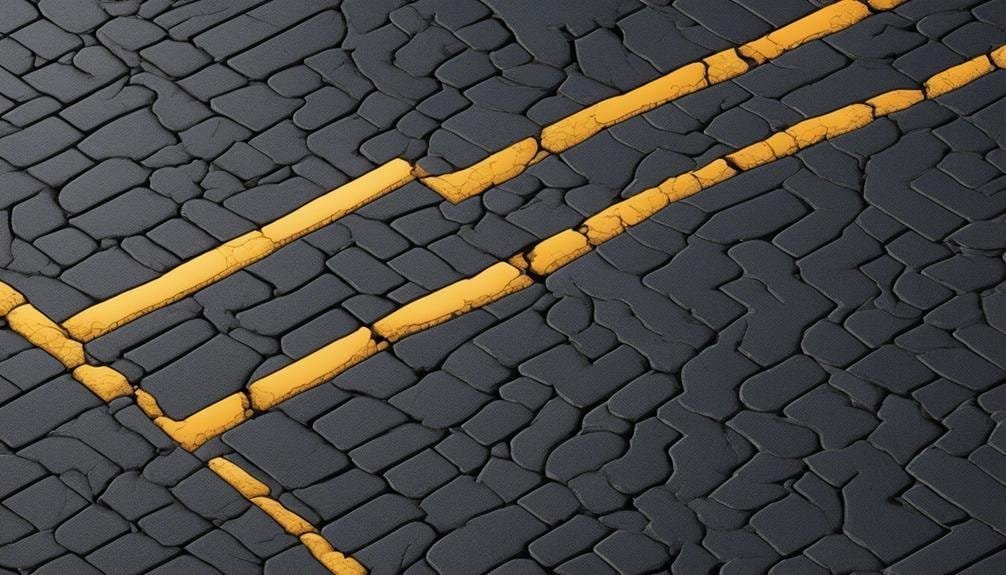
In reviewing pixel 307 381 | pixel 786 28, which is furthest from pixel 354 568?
pixel 786 28

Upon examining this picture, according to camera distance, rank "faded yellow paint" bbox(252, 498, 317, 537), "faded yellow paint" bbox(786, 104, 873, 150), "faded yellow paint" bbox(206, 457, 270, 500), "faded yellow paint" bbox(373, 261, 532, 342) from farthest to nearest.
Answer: "faded yellow paint" bbox(786, 104, 873, 150) → "faded yellow paint" bbox(373, 261, 532, 342) → "faded yellow paint" bbox(206, 457, 270, 500) → "faded yellow paint" bbox(252, 498, 317, 537)

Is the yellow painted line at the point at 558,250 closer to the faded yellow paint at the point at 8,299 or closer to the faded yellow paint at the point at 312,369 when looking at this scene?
the faded yellow paint at the point at 312,369

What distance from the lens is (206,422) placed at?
19.8ft

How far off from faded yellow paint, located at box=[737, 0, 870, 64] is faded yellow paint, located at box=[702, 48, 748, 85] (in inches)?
2.0

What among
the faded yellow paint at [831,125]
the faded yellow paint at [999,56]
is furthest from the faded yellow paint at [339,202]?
the faded yellow paint at [999,56]

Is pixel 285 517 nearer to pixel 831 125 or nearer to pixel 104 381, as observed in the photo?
pixel 104 381

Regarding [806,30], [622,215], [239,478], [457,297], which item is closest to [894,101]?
[806,30]

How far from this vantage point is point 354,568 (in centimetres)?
554

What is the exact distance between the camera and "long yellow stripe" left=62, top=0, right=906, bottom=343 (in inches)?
254

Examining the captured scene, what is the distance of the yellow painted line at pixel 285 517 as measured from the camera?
5559 mm

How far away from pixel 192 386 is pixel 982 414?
2.89 m

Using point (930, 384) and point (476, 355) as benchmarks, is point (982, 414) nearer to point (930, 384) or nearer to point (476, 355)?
point (930, 384)

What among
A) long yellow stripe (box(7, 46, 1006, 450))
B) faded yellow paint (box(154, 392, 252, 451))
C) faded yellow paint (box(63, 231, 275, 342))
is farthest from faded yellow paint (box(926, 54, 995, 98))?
faded yellow paint (box(154, 392, 252, 451))

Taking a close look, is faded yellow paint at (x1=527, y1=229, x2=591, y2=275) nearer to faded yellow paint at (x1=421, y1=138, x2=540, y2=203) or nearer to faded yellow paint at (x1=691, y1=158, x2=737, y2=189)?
faded yellow paint at (x1=421, y1=138, x2=540, y2=203)
